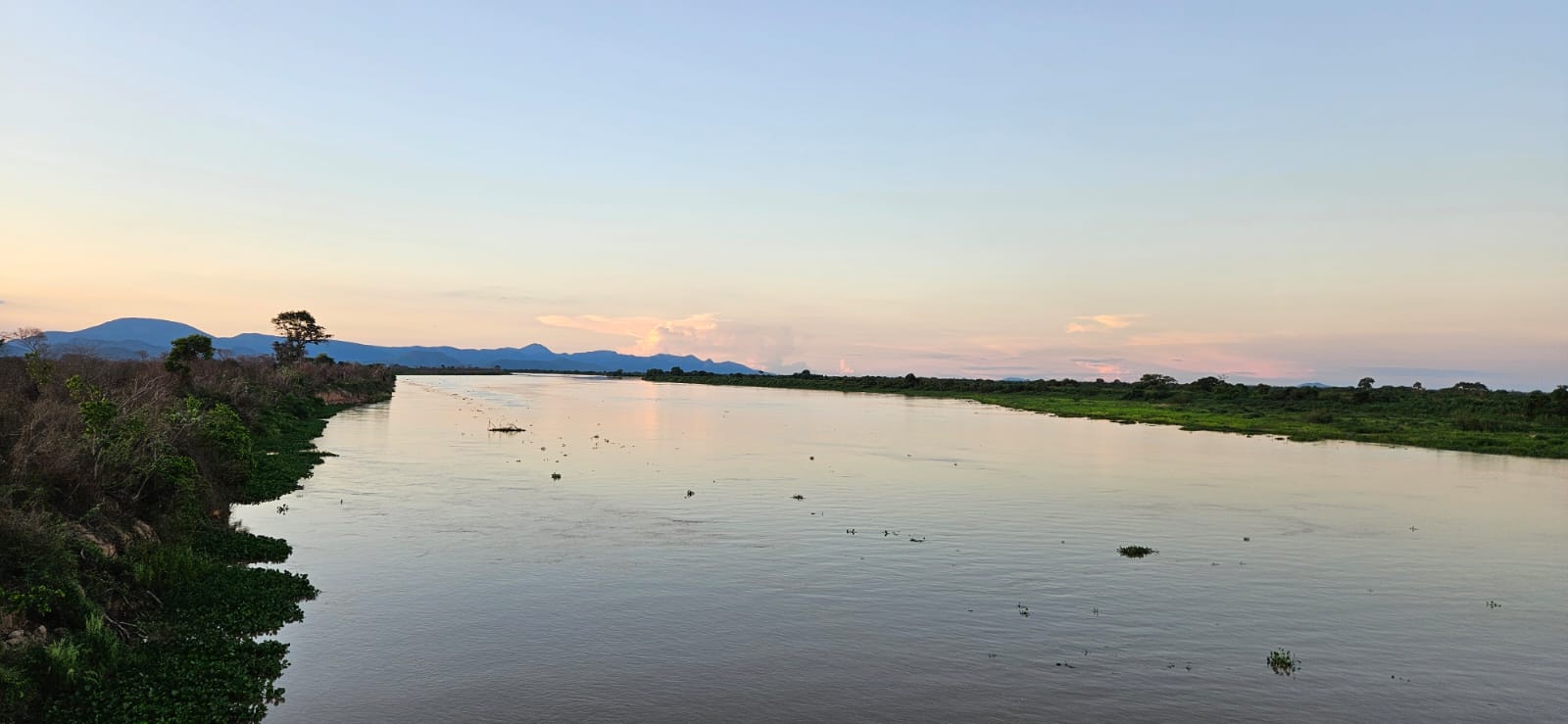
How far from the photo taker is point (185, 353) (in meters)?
59.7

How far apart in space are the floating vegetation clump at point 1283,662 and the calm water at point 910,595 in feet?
1.09

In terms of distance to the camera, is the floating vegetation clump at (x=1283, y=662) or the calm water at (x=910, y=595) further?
the floating vegetation clump at (x=1283, y=662)

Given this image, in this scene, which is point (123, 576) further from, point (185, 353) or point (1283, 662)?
point (185, 353)

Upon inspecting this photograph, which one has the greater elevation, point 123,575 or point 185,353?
point 185,353

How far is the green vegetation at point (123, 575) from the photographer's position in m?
12.7

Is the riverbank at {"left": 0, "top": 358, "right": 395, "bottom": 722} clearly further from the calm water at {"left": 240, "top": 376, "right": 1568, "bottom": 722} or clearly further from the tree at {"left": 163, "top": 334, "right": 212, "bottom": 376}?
the tree at {"left": 163, "top": 334, "right": 212, "bottom": 376}

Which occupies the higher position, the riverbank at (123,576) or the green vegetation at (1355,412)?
the green vegetation at (1355,412)

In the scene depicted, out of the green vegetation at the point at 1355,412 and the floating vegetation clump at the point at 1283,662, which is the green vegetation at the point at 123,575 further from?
the green vegetation at the point at 1355,412

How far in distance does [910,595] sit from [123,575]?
57.6 feet

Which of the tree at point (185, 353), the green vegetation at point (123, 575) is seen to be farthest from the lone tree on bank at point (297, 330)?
the green vegetation at point (123, 575)

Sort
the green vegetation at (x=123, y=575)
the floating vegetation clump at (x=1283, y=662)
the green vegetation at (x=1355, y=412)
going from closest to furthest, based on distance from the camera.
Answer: the green vegetation at (x=123, y=575) < the floating vegetation clump at (x=1283, y=662) < the green vegetation at (x=1355, y=412)

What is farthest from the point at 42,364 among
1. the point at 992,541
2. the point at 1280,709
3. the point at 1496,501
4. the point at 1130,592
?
the point at 1496,501

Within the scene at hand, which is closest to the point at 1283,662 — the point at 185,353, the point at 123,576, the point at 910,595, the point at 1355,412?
the point at 910,595

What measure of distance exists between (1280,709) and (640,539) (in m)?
18.6
